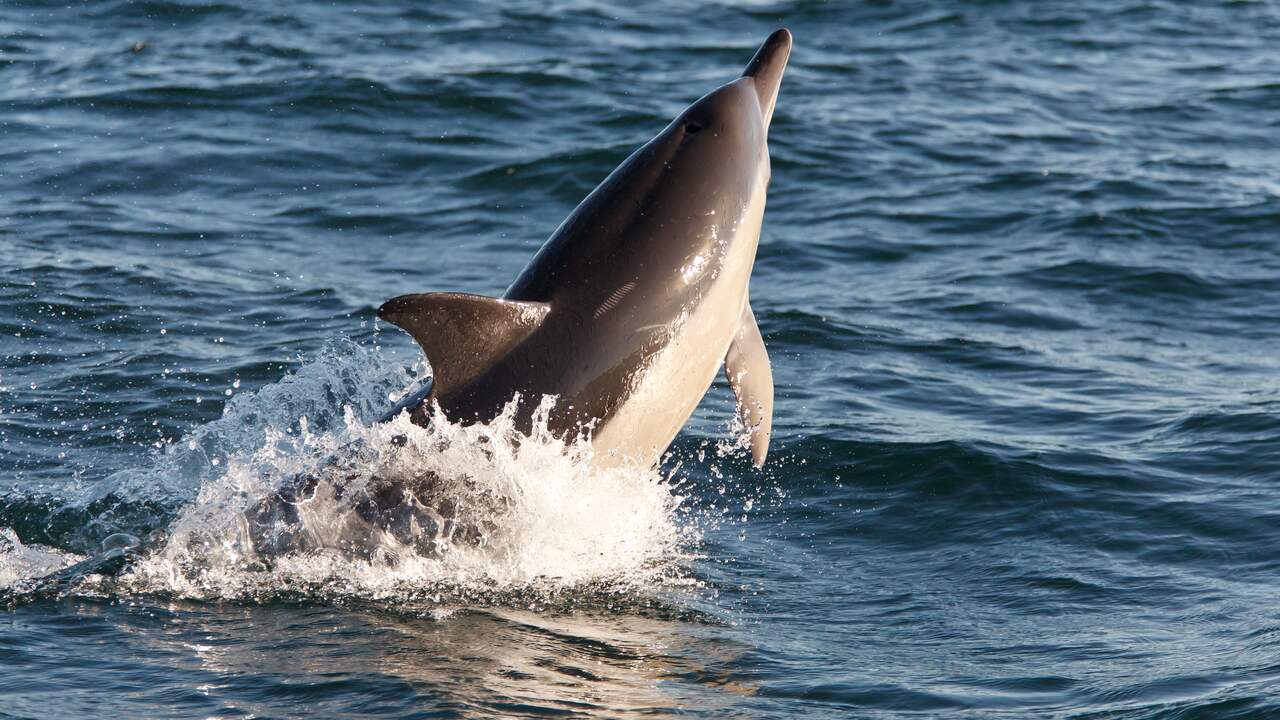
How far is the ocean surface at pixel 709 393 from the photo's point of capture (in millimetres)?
7051

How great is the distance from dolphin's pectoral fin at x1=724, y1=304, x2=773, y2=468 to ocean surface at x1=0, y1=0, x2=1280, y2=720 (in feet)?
1.98

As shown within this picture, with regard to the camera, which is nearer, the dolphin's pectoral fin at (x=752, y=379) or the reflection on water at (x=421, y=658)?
the reflection on water at (x=421, y=658)

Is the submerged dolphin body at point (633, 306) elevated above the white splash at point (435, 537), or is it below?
above

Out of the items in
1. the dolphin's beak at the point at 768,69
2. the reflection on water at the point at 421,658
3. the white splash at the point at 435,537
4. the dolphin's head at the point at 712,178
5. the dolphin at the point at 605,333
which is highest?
the dolphin's beak at the point at 768,69

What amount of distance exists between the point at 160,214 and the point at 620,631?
9.63 metres

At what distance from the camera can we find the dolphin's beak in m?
8.77

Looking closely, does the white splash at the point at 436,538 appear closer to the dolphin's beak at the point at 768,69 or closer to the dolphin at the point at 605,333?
the dolphin at the point at 605,333

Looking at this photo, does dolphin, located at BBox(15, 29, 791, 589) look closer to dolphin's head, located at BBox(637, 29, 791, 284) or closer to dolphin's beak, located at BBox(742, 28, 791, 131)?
dolphin's head, located at BBox(637, 29, 791, 284)

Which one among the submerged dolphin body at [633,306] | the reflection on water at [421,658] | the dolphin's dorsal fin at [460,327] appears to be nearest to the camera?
the reflection on water at [421,658]

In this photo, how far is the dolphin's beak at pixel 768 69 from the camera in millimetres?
8766

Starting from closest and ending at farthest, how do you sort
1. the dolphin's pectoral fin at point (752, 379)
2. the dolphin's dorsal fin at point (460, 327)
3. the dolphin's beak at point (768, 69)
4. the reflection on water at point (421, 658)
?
the reflection on water at point (421, 658) → the dolphin's dorsal fin at point (460, 327) → the dolphin's pectoral fin at point (752, 379) → the dolphin's beak at point (768, 69)

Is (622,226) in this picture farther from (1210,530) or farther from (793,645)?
(1210,530)

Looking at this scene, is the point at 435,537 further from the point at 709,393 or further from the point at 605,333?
the point at 709,393

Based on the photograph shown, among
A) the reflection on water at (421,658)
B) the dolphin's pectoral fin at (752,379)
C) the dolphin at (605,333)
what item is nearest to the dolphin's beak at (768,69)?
the dolphin at (605,333)
